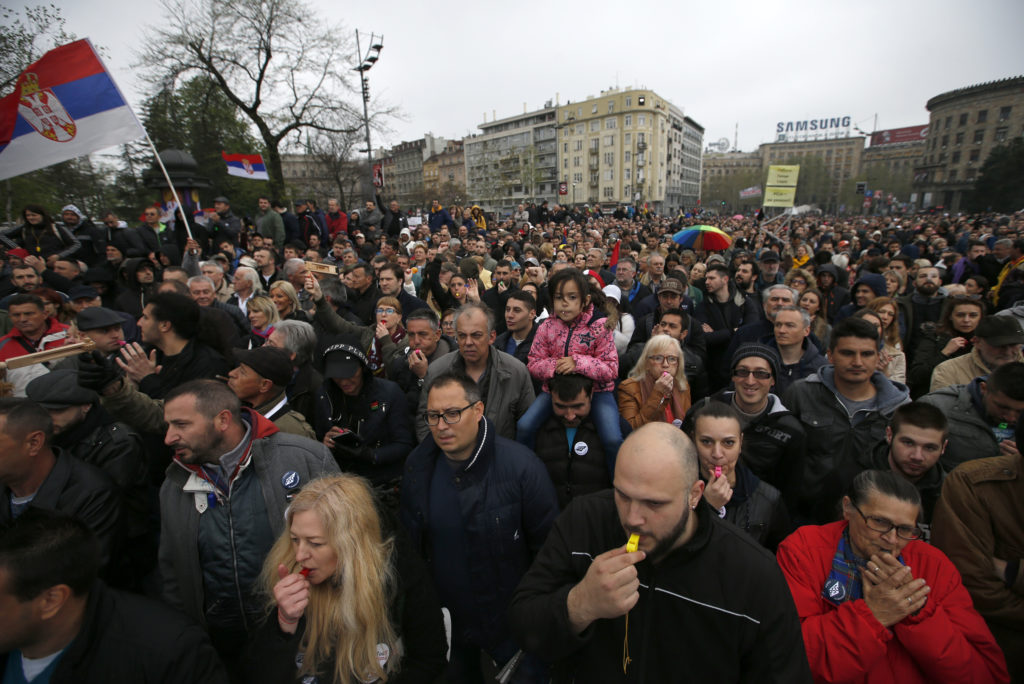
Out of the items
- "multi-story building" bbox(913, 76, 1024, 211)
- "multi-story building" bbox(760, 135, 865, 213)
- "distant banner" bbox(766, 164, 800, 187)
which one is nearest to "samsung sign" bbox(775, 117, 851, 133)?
"multi-story building" bbox(760, 135, 865, 213)

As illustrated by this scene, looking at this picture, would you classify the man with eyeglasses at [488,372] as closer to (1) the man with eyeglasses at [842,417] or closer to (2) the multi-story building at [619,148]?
(1) the man with eyeglasses at [842,417]

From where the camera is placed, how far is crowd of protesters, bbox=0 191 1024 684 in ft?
5.30

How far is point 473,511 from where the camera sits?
2.42 meters

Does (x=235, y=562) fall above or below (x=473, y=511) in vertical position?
below

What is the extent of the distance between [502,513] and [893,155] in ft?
571

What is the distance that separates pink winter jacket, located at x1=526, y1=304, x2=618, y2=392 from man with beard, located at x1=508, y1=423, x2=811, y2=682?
73.1 inches

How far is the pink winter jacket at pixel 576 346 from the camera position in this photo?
3.59 metres

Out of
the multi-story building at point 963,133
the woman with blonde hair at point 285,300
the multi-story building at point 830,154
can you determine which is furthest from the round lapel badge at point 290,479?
the multi-story building at point 830,154

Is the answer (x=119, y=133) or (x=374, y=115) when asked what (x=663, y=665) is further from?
(x=374, y=115)

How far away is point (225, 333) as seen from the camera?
12.7 ft

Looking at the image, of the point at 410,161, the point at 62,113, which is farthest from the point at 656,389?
the point at 410,161

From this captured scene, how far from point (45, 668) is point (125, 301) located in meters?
6.08

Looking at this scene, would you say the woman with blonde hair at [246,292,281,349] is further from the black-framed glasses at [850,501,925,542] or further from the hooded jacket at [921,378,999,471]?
the hooded jacket at [921,378,999,471]

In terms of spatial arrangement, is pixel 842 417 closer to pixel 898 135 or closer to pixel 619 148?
pixel 619 148
